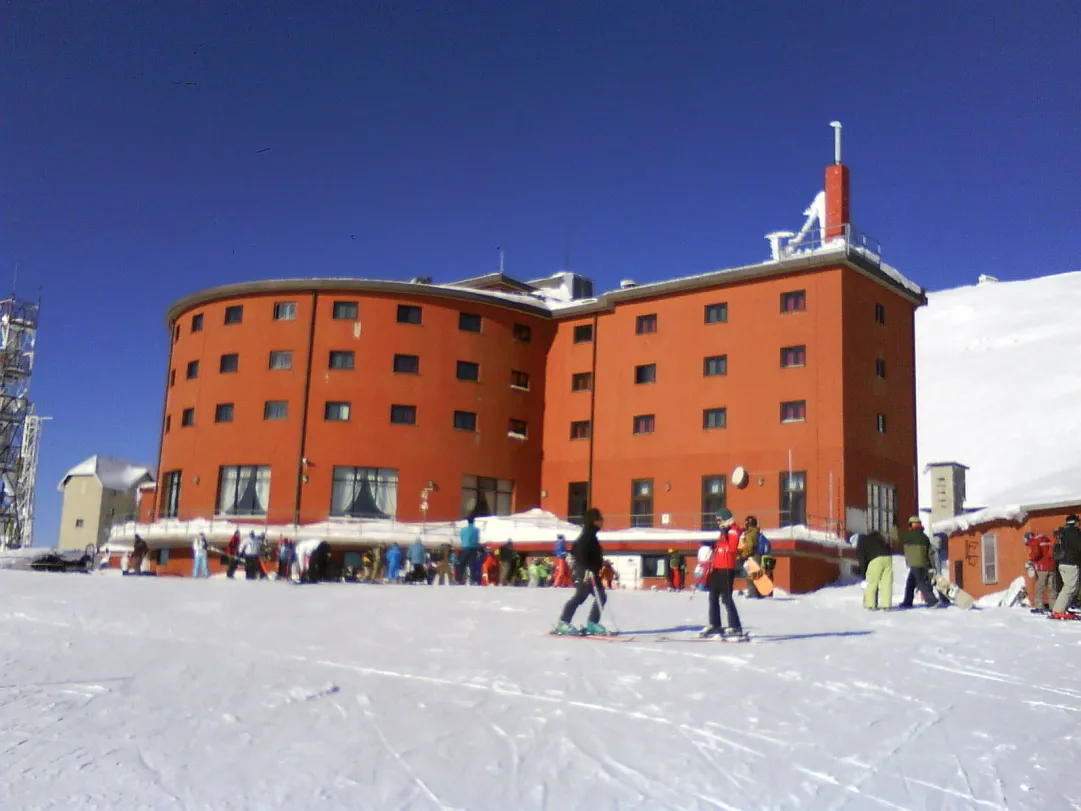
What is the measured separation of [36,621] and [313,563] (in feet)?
41.7

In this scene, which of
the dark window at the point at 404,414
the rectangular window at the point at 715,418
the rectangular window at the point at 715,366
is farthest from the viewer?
the dark window at the point at 404,414

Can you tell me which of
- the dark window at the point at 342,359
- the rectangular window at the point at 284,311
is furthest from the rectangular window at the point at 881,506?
the rectangular window at the point at 284,311

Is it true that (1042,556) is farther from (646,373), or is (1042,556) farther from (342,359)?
(342,359)

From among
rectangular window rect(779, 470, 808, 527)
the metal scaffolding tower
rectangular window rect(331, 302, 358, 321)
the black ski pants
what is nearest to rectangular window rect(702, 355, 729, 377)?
rectangular window rect(779, 470, 808, 527)

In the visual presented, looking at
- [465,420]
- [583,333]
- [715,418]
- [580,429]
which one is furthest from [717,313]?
[465,420]

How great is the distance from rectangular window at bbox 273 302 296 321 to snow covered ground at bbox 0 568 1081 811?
91.4 ft

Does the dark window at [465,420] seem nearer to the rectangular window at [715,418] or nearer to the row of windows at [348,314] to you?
the row of windows at [348,314]

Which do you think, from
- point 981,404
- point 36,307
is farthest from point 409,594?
point 981,404

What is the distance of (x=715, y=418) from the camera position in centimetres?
3828

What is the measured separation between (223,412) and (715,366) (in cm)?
1836

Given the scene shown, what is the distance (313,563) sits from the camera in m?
27.4

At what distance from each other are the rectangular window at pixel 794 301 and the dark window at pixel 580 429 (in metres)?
8.86

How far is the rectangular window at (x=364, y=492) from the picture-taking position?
39.7 meters

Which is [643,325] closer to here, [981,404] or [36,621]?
[36,621]
